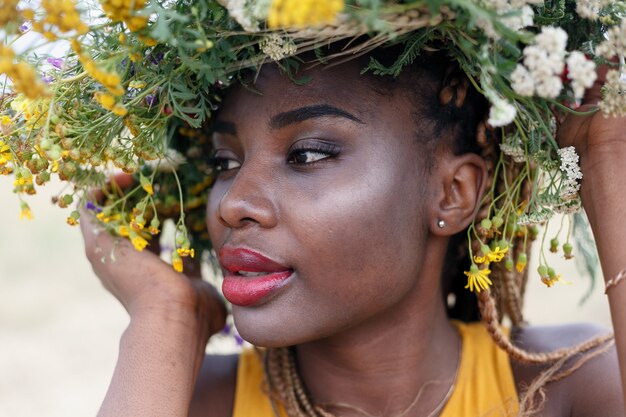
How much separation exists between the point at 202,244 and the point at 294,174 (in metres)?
0.85

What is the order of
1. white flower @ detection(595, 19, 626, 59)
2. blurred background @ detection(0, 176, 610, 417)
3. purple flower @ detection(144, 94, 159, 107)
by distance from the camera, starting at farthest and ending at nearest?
1. blurred background @ detection(0, 176, 610, 417)
2. purple flower @ detection(144, 94, 159, 107)
3. white flower @ detection(595, 19, 626, 59)

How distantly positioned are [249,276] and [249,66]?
1.89 feet

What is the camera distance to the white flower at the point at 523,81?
1.68 meters

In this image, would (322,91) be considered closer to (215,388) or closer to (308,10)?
(308,10)

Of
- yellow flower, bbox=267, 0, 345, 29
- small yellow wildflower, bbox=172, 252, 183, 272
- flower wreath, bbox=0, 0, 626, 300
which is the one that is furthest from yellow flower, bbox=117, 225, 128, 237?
yellow flower, bbox=267, 0, 345, 29

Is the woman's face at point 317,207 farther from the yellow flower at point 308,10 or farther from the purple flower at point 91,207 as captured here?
the yellow flower at point 308,10

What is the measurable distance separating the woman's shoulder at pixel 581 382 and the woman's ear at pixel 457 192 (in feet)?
1.94

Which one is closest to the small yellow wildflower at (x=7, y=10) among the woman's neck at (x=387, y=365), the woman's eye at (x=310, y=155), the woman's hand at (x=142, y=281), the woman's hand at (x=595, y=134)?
the woman's eye at (x=310, y=155)

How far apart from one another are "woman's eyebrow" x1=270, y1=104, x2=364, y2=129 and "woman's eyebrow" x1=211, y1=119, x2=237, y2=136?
0.18 m

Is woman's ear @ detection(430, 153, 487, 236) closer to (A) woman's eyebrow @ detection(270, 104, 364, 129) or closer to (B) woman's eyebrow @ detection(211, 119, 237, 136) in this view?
(A) woman's eyebrow @ detection(270, 104, 364, 129)

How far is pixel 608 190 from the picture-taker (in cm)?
213

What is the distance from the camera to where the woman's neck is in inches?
97.9

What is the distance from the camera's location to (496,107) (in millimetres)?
1650

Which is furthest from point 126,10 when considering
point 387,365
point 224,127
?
point 387,365
